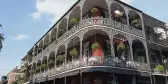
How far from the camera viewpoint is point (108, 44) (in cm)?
1892

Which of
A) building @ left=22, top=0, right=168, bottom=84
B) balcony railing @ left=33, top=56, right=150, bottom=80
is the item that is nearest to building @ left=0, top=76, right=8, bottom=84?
building @ left=22, top=0, right=168, bottom=84

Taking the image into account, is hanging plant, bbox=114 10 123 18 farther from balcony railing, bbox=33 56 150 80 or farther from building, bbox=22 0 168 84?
balcony railing, bbox=33 56 150 80

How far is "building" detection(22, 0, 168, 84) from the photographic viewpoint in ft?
52.4

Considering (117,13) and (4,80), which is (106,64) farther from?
(4,80)

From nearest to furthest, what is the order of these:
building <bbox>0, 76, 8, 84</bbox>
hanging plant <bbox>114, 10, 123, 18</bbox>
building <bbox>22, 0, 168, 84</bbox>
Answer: building <bbox>22, 0, 168, 84</bbox> → hanging plant <bbox>114, 10, 123, 18</bbox> → building <bbox>0, 76, 8, 84</bbox>

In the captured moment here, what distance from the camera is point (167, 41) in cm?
2323

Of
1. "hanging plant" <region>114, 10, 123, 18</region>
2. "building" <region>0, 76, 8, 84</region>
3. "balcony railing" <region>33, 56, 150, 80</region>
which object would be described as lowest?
"building" <region>0, 76, 8, 84</region>

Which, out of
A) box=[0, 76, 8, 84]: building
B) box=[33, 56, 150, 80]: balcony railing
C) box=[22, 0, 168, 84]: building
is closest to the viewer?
box=[33, 56, 150, 80]: balcony railing

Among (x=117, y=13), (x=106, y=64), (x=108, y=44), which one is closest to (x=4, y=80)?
A: (x=108, y=44)

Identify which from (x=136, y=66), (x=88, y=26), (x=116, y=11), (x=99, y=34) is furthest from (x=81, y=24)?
(x=136, y=66)

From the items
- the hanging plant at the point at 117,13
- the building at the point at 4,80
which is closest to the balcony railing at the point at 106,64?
the hanging plant at the point at 117,13

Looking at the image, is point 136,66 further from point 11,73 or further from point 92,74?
point 11,73

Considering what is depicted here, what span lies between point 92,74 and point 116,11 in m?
7.75

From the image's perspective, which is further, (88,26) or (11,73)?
(11,73)
